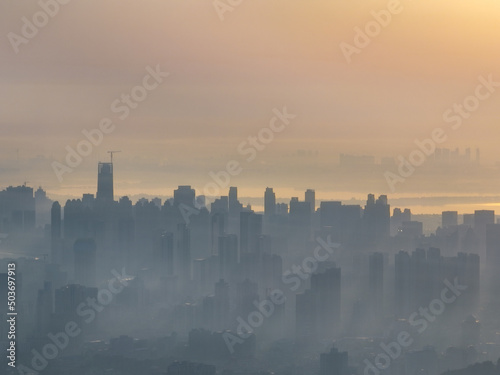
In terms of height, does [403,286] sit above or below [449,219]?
below

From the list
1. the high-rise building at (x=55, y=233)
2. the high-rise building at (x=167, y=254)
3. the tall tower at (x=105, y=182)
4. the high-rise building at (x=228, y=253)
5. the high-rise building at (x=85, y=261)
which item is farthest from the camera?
the tall tower at (x=105, y=182)

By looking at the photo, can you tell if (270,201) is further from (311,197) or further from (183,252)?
(183,252)

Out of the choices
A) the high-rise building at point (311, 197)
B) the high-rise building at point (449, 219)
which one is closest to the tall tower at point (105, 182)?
the high-rise building at point (311, 197)

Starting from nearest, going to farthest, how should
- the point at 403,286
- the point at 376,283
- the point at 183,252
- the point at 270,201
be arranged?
the point at 403,286, the point at 376,283, the point at 183,252, the point at 270,201

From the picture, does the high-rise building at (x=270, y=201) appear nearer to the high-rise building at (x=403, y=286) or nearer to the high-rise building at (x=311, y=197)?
the high-rise building at (x=311, y=197)

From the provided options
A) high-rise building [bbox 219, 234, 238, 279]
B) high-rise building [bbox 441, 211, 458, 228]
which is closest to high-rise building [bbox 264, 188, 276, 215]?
high-rise building [bbox 219, 234, 238, 279]

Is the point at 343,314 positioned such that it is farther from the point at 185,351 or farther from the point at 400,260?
the point at 185,351

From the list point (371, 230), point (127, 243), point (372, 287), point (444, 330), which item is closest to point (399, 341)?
point (444, 330)

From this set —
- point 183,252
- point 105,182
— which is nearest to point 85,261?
point 183,252
